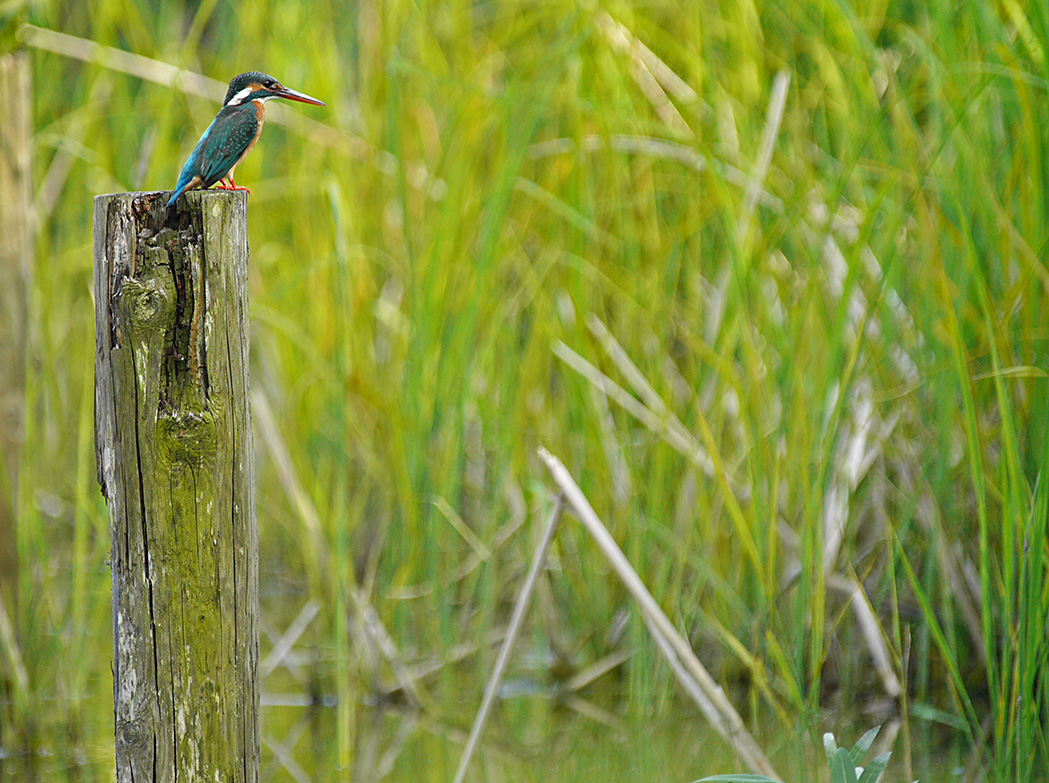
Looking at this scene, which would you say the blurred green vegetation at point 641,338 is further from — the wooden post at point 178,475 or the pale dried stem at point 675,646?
the wooden post at point 178,475

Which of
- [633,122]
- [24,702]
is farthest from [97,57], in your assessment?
[24,702]

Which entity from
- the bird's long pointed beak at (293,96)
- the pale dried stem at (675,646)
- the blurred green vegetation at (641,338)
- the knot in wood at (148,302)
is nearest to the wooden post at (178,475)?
the knot in wood at (148,302)

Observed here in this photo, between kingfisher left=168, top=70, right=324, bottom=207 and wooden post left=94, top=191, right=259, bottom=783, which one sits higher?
kingfisher left=168, top=70, right=324, bottom=207

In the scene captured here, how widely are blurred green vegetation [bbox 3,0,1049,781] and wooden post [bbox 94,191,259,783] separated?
0.55 meters

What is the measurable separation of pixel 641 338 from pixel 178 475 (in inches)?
58.1

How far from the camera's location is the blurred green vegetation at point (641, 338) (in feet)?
7.06

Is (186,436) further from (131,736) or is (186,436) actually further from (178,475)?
(131,736)

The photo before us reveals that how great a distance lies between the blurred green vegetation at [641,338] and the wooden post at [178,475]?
0.55 meters

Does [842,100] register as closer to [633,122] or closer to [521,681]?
[633,122]

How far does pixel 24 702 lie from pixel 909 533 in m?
2.03

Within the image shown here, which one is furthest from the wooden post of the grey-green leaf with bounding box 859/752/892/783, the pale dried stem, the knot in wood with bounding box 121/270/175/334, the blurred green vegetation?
the grey-green leaf with bounding box 859/752/892/783

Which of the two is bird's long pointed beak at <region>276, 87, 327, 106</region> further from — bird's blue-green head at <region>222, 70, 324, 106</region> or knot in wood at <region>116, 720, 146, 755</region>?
knot in wood at <region>116, 720, 146, 755</region>

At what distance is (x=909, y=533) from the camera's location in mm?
2641

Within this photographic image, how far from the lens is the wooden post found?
1.56m
